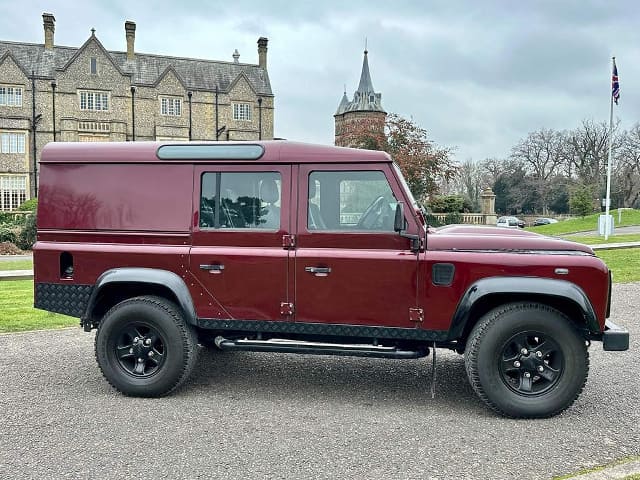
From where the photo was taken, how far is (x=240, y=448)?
12.7 ft

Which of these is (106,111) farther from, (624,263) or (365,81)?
(624,263)

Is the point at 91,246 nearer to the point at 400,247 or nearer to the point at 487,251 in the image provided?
the point at 400,247

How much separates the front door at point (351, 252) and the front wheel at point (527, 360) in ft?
2.19

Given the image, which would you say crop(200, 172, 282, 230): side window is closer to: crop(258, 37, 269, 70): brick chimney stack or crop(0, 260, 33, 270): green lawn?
crop(0, 260, 33, 270): green lawn

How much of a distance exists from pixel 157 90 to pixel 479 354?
4463 cm

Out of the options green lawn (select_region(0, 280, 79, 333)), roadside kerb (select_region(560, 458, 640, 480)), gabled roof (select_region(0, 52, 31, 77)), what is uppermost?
gabled roof (select_region(0, 52, 31, 77))

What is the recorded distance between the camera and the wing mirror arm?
4.41 m

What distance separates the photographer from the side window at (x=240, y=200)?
4.87 meters

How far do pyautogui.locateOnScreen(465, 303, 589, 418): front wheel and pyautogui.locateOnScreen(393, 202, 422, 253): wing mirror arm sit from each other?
2.75 ft

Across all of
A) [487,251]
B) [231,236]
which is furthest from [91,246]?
[487,251]

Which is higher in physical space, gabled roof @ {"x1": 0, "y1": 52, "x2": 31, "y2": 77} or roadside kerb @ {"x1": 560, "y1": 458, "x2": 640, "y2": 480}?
gabled roof @ {"x1": 0, "y1": 52, "x2": 31, "y2": 77}

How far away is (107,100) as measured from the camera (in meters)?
42.9

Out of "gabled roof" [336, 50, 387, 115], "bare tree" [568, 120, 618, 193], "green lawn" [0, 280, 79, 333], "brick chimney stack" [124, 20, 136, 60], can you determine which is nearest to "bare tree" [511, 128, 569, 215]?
"bare tree" [568, 120, 618, 193]

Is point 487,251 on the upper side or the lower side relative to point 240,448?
upper
